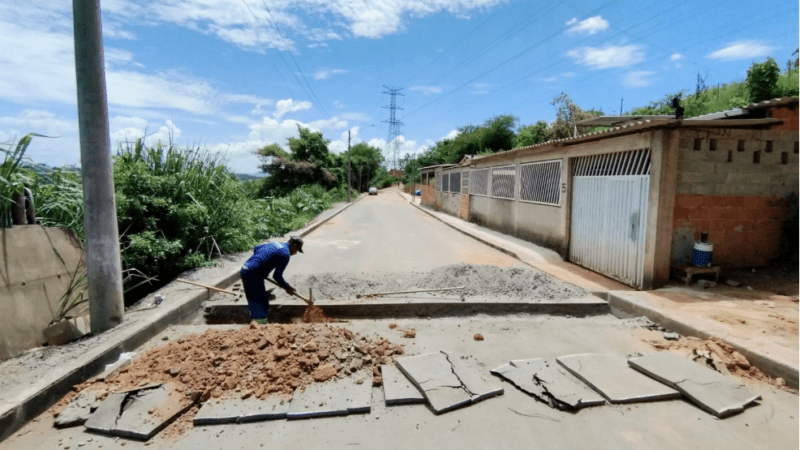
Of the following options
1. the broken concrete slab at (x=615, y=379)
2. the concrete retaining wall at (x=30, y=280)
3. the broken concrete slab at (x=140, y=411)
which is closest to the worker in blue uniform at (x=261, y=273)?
the concrete retaining wall at (x=30, y=280)

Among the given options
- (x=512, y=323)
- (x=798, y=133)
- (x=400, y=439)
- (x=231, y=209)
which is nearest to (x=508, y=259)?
(x=512, y=323)

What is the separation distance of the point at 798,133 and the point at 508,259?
18.7ft

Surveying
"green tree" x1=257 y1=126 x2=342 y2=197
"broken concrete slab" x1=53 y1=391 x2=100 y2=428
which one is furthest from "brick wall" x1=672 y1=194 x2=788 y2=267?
"green tree" x1=257 y1=126 x2=342 y2=197

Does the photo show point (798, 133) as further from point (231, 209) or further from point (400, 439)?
point (231, 209)

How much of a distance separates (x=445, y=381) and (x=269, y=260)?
3.02m

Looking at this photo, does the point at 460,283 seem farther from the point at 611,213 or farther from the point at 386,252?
the point at 386,252

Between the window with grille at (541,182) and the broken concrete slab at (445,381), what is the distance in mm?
7467

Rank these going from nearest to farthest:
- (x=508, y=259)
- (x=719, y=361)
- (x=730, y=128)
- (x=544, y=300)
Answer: (x=719, y=361) → (x=544, y=300) → (x=730, y=128) → (x=508, y=259)

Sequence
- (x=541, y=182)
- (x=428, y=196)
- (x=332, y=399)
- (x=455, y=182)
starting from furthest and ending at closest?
(x=428, y=196) → (x=455, y=182) → (x=541, y=182) → (x=332, y=399)

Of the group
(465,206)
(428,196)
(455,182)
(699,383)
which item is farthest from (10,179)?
(428,196)

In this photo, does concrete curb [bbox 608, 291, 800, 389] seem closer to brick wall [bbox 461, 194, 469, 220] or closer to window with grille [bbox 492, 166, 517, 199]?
window with grille [bbox 492, 166, 517, 199]

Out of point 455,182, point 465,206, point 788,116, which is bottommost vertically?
point 465,206

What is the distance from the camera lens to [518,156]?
43.3 feet

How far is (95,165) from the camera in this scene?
4.23 meters
